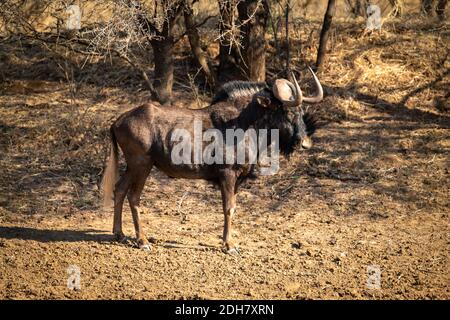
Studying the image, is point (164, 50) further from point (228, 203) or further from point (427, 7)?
point (427, 7)

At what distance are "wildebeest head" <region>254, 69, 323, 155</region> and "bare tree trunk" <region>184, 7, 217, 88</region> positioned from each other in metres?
2.81

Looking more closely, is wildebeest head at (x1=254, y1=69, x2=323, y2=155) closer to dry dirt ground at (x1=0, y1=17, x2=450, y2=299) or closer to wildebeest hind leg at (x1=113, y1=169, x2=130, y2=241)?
dry dirt ground at (x1=0, y1=17, x2=450, y2=299)

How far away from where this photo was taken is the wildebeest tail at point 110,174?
8.19 meters

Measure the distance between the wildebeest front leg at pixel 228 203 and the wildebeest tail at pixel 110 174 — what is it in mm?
1301

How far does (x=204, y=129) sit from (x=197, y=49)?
378cm

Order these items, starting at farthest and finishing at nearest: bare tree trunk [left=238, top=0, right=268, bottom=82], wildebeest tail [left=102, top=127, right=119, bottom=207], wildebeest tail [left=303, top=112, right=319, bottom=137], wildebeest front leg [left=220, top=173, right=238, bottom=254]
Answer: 1. bare tree trunk [left=238, top=0, right=268, bottom=82]
2. wildebeest tail [left=303, top=112, right=319, bottom=137]
3. wildebeest tail [left=102, top=127, right=119, bottom=207]
4. wildebeest front leg [left=220, top=173, right=238, bottom=254]

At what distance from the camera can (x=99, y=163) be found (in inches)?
422

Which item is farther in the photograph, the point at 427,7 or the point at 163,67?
the point at 427,7

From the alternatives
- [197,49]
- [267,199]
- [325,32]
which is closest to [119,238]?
[267,199]

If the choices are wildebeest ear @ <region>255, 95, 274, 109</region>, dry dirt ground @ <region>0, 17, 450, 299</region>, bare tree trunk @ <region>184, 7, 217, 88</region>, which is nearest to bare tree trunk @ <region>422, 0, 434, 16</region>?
dry dirt ground @ <region>0, 17, 450, 299</region>

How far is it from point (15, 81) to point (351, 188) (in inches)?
264

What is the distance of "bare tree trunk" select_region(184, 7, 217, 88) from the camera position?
10.8 metres

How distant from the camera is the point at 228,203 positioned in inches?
318

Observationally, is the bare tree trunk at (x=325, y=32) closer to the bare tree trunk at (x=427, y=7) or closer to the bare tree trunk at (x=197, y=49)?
the bare tree trunk at (x=197, y=49)
